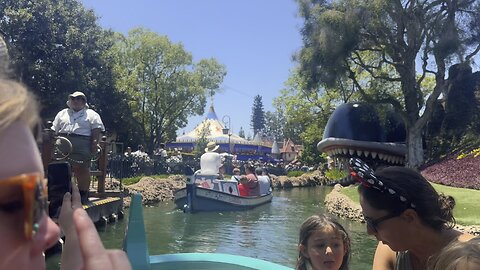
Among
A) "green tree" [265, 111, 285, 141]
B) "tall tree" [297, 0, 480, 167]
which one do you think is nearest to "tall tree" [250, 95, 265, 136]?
"green tree" [265, 111, 285, 141]

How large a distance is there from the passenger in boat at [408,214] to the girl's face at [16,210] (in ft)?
4.86

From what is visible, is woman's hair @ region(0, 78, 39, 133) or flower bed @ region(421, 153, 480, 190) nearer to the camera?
woman's hair @ region(0, 78, 39, 133)

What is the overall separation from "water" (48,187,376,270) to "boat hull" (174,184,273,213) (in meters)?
0.24

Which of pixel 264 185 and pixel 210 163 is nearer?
pixel 210 163

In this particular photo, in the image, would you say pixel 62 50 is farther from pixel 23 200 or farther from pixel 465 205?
pixel 23 200

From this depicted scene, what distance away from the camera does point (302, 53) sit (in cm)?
1827

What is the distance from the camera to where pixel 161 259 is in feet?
12.3

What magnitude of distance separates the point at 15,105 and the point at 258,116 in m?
106

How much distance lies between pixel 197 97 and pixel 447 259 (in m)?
A: 30.6

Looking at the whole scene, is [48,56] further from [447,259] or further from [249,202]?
[447,259]

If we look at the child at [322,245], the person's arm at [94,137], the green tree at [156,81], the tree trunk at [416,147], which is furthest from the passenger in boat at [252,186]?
the green tree at [156,81]

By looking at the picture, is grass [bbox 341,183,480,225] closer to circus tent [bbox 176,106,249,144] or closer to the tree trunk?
the tree trunk

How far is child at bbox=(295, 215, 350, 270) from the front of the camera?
8.26 ft

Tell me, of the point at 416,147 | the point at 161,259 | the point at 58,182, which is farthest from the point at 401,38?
the point at 58,182
